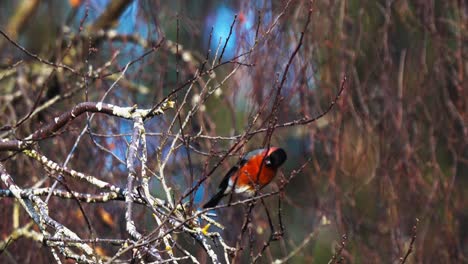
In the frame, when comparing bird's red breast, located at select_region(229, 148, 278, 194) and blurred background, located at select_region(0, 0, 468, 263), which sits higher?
blurred background, located at select_region(0, 0, 468, 263)

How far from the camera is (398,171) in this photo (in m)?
4.86

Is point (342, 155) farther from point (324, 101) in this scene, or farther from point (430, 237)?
point (430, 237)

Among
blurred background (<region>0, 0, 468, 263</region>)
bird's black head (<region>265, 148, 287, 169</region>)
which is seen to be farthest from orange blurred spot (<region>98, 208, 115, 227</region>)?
bird's black head (<region>265, 148, 287, 169</region>)

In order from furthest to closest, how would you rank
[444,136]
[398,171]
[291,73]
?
[444,136] < [398,171] < [291,73]

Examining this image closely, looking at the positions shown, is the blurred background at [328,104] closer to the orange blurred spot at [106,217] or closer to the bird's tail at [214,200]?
the orange blurred spot at [106,217]

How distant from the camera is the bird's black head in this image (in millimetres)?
4020

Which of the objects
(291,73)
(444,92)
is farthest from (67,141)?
(444,92)

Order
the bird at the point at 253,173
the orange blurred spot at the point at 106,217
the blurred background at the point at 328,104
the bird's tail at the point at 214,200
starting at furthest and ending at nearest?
the orange blurred spot at the point at 106,217, the blurred background at the point at 328,104, the bird's tail at the point at 214,200, the bird at the point at 253,173

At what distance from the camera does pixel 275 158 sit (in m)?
4.11

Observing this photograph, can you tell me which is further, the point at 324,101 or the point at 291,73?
the point at 324,101

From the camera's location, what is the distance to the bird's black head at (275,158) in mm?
4020

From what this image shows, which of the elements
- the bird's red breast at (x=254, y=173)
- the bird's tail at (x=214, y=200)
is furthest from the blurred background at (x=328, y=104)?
the bird's red breast at (x=254, y=173)

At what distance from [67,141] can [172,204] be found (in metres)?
2.36

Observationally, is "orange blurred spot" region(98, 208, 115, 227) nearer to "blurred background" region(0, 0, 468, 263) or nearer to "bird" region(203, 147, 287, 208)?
"blurred background" region(0, 0, 468, 263)
